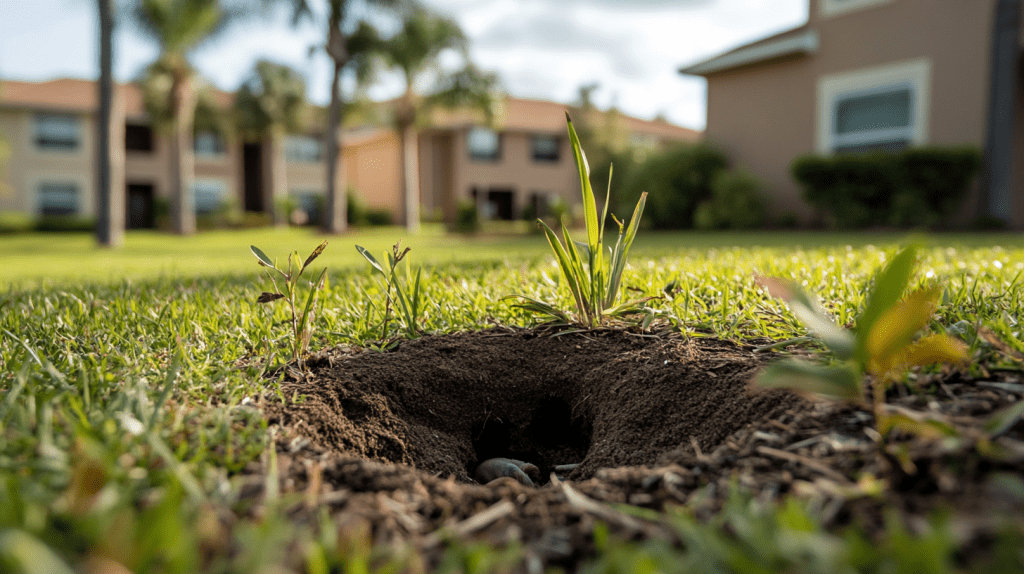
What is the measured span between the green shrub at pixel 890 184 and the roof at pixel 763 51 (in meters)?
2.66

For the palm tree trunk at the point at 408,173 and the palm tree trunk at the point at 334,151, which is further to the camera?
the palm tree trunk at the point at 408,173

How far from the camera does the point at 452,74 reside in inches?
914

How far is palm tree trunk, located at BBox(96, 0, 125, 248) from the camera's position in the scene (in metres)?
13.9

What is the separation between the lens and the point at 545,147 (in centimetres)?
3575

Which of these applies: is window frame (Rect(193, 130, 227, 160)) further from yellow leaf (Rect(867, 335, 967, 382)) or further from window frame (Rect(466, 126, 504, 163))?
yellow leaf (Rect(867, 335, 967, 382))

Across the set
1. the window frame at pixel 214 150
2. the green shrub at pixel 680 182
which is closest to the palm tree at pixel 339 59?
the green shrub at pixel 680 182

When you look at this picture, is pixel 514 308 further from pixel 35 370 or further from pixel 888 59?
pixel 888 59

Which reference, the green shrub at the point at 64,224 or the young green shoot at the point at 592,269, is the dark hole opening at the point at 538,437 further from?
the green shrub at the point at 64,224

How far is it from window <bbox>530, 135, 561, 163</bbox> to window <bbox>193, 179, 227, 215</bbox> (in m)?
17.4

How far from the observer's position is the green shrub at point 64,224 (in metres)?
26.4

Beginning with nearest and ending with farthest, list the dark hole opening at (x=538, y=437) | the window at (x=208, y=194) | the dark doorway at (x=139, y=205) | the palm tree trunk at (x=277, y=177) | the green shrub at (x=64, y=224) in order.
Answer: the dark hole opening at (x=538, y=437), the green shrub at (x=64, y=224), the palm tree trunk at (x=277, y=177), the dark doorway at (x=139, y=205), the window at (x=208, y=194)

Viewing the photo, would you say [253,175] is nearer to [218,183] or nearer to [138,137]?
[218,183]

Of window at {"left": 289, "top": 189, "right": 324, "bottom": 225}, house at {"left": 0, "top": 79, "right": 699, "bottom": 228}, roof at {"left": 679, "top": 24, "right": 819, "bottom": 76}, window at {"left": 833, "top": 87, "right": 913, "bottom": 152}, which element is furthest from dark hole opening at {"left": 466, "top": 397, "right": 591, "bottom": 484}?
window at {"left": 289, "top": 189, "right": 324, "bottom": 225}

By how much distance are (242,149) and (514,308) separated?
39.7 meters
